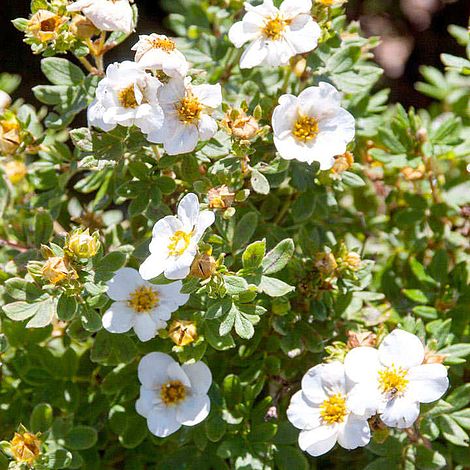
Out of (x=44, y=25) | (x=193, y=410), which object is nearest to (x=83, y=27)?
(x=44, y=25)

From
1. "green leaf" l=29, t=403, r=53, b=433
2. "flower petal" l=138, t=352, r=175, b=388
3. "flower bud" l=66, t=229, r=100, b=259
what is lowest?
"green leaf" l=29, t=403, r=53, b=433

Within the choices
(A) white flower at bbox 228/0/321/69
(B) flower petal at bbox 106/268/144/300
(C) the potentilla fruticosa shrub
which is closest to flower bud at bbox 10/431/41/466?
(C) the potentilla fruticosa shrub

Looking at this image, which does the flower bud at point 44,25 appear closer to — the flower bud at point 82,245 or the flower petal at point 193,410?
the flower bud at point 82,245

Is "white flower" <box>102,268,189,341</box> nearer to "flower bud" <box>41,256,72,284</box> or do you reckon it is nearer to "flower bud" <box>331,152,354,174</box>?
"flower bud" <box>41,256,72,284</box>

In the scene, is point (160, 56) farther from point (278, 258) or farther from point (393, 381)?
point (393, 381)

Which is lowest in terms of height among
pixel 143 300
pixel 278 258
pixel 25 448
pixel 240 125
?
pixel 25 448

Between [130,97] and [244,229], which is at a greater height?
[130,97]
